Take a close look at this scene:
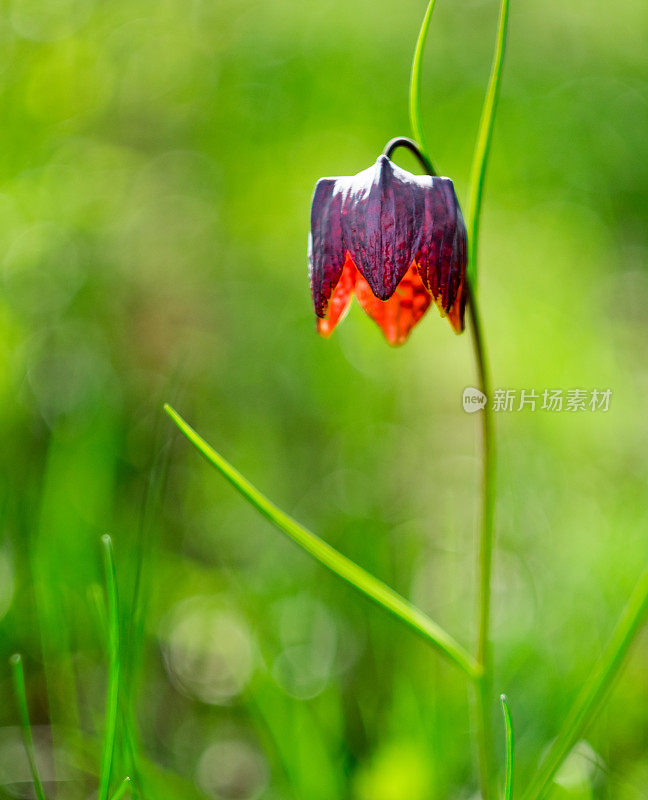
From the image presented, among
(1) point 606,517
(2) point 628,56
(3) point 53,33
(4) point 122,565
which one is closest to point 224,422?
(4) point 122,565

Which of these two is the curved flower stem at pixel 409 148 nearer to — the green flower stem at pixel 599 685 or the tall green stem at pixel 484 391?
the tall green stem at pixel 484 391

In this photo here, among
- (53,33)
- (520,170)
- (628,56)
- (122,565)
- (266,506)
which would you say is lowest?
(122,565)

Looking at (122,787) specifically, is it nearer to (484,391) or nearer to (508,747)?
(508,747)

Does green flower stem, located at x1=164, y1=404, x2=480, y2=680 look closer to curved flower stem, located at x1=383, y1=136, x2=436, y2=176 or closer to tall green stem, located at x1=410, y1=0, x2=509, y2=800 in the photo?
tall green stem, located at x1=410, y1=0, x2=509, y2=800

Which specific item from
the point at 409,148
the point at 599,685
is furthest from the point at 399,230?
the point at 599,685

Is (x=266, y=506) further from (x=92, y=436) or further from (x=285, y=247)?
(x=285, y=247)

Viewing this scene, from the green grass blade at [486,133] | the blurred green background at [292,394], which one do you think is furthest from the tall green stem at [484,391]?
the blurred green background at [292,394]

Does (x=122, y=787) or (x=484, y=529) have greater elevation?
(x=484, y=529)
